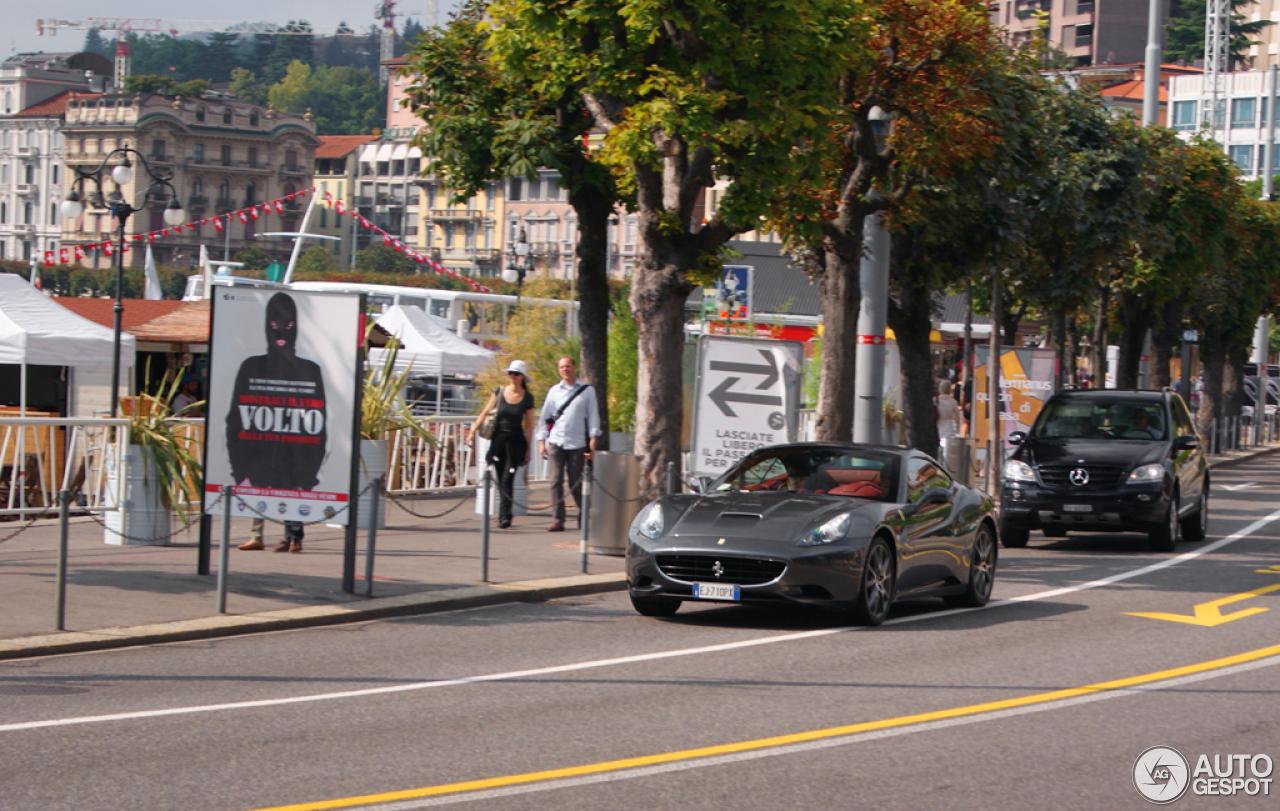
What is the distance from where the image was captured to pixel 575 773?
6941 millimetres

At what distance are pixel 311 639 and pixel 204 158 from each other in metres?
156

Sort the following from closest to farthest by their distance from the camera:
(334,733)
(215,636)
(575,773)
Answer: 1. (575,773)
2. (334,733)
3. (215,636)

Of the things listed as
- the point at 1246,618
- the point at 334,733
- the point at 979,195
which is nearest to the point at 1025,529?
the point at 979,195

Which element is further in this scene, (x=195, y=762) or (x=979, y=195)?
(x=979, y=195)

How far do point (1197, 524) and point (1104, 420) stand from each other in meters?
1.86

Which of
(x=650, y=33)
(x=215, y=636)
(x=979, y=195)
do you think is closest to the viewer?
(x=215, y=636)

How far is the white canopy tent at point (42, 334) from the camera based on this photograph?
65.5 feet

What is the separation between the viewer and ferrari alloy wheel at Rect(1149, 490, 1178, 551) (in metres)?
18.9

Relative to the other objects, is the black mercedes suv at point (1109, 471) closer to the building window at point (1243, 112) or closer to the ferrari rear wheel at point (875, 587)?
the ferrari rear wheel at point (875, 587)

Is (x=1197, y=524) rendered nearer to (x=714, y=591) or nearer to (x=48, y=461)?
(x=714, y=591)

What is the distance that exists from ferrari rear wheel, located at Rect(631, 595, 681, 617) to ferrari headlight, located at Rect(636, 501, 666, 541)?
500mm

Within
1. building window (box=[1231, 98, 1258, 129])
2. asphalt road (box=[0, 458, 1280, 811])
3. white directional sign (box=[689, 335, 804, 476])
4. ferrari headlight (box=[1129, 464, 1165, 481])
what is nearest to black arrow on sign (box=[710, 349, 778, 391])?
white directional sign (box=[689, 335, 804, 476])

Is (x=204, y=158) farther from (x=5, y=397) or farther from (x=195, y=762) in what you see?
(x=195, y=762)

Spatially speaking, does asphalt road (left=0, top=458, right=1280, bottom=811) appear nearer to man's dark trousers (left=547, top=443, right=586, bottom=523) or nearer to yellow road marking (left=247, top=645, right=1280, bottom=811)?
yellow road marking (left=247, top=645, right=1280, bottom=811)
